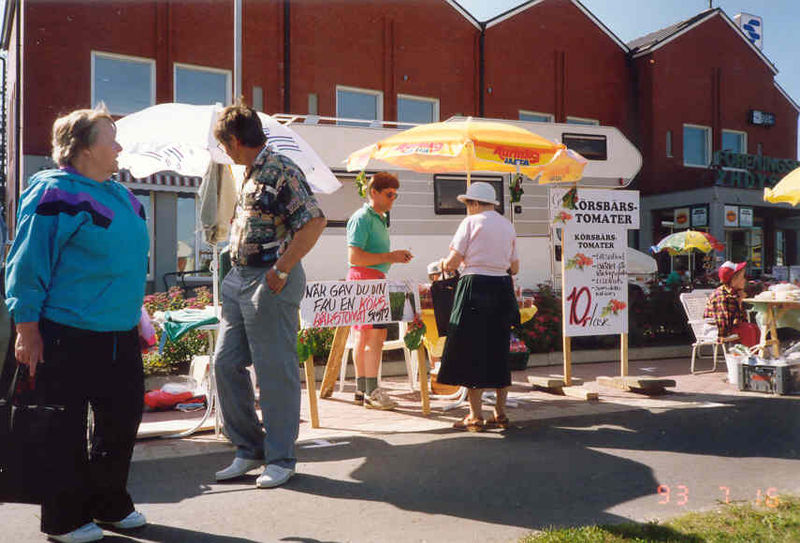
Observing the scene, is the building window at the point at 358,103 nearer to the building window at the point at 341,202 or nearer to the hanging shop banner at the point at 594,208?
the building window at the point at 341,202

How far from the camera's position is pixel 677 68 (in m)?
24.6

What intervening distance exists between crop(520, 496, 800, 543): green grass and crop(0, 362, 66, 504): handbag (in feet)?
6.55

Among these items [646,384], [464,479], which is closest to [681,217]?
[646,384]

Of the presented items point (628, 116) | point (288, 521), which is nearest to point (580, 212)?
point (288, 521)

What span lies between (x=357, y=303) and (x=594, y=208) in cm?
296

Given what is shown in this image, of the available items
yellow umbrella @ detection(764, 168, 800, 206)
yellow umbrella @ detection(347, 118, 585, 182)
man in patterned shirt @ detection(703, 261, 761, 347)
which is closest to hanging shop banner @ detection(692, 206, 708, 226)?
yellow umbrella @ detection(764, 168, 800, 206)

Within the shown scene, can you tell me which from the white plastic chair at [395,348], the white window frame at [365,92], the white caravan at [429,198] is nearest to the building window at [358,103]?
the white window frame at [365,92]

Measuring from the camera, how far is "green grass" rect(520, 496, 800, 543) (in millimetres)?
3133

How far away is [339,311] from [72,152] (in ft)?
9.45

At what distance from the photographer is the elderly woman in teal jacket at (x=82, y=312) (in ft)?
9.66

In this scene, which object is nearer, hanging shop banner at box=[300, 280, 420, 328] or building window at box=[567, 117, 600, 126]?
hanging shop banner at box=[300, 280, 420, 328]

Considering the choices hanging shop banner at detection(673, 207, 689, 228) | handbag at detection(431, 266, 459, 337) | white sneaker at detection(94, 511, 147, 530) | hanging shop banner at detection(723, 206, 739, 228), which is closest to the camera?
white sneaker at detection(94, 511, 147, 530)

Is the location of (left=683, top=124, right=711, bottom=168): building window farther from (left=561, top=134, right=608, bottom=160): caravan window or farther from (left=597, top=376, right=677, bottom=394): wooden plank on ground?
(left=597, top=376, right=677, bottom=394): wooden plank on ground

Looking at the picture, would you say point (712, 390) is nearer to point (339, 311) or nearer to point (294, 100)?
point (339, 311)
